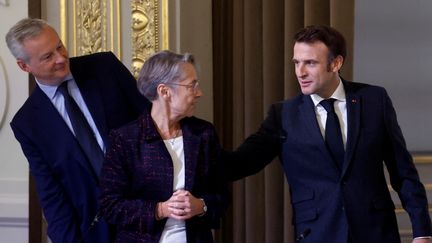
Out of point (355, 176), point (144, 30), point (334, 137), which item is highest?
point (144, 30)

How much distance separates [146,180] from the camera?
186cm

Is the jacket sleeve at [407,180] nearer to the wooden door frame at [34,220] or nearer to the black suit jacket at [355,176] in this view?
the black suit jacket at [355,176]

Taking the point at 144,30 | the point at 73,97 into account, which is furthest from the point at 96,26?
the point at 73,97

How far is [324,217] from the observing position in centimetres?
193

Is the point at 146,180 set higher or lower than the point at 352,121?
lower

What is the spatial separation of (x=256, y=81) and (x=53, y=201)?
1099 millimetres

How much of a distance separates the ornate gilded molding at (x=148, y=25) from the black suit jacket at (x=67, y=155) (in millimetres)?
555

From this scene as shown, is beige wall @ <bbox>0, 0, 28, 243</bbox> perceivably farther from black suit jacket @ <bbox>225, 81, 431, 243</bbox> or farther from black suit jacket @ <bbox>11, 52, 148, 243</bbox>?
black suit jacket @ <bbox>225, 81, 431, 243</bbox>

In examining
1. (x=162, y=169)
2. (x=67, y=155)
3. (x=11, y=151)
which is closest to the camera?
(x=162, y=169)

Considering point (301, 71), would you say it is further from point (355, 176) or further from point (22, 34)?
point (22, 34)

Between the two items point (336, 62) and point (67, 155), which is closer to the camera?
point (336, 62)

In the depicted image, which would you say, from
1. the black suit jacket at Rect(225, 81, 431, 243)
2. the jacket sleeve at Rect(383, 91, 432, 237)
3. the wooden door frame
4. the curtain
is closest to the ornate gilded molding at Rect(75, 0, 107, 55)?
the wooden door frame

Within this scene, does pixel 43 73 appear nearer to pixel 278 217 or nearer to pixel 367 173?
pixel 367 173

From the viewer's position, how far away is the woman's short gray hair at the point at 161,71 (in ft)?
6.11
